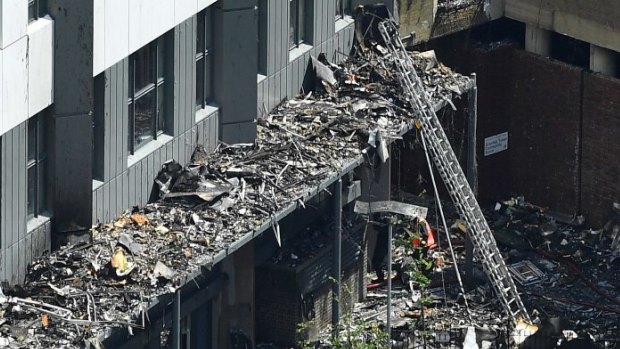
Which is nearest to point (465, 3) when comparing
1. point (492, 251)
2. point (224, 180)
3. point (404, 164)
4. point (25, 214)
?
point (404, 164)

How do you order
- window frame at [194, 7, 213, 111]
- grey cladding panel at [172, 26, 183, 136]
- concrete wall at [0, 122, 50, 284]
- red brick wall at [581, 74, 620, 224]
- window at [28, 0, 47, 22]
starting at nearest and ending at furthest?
concrete wall at [0, 122, 50, 284] < window at [28, 0, 47, 22] < grey cladding panel at [172, 26, 183, 136] < window frame at [194, 7, 213, 111] < red brick wall at [581, 74, 620, 224]

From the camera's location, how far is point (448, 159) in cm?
3722

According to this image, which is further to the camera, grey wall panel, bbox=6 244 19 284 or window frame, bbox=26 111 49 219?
window frame, bbox=26 111 49 219

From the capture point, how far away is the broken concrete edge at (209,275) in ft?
100

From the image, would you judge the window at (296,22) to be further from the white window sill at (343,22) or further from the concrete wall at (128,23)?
the concrete wall at (128,23)

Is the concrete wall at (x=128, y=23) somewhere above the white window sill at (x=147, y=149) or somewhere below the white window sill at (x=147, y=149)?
above

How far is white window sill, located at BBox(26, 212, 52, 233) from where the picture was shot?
98.6 ft

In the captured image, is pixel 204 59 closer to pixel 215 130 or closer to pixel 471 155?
pixel 215 130

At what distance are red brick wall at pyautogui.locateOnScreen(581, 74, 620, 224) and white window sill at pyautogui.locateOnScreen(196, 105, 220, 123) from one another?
9329mm

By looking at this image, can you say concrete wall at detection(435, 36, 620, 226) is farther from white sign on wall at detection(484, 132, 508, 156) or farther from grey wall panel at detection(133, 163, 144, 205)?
grey wall panel at detection(133, 163, 144, 205)

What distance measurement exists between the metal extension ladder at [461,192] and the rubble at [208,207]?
0.99 ft

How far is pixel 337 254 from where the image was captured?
35.2 m

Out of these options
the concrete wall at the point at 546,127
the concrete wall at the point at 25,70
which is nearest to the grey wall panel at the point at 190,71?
the concrete wall at the point at 25,70

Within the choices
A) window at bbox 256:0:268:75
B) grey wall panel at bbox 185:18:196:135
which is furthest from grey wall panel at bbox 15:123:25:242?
window at bbox 256:0:268:75
